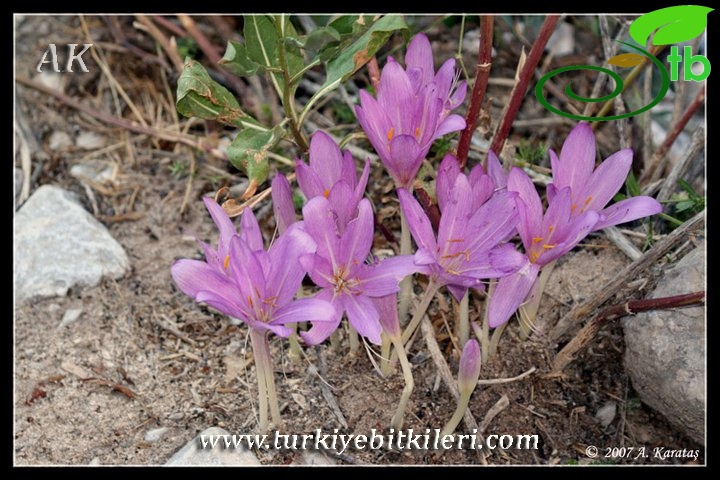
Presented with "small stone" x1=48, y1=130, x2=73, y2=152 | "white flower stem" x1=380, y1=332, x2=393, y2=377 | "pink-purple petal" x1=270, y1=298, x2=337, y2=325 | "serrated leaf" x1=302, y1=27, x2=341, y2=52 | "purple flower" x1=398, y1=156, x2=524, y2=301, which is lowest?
"white flower stem" x1=380, y1=332, x2=393, y2=377

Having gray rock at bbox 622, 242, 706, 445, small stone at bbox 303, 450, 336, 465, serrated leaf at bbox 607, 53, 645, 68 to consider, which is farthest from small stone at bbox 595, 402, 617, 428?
serrated leaf at bbox 607, 53, 645, 68

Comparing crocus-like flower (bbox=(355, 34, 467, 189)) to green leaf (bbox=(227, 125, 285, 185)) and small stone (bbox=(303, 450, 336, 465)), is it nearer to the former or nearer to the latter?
green leaf (bbox=(227, 125, 285, 185))

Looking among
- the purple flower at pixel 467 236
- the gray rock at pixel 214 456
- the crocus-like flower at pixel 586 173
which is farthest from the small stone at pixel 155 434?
the crocus-like flower at pixel 586 173

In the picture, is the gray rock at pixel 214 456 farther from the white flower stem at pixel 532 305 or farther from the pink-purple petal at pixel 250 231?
the white flower stem at pixel 532 305

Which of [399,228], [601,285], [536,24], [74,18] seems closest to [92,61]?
[74,18]

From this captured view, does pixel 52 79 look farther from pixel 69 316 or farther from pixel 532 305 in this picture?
pixel 532 305

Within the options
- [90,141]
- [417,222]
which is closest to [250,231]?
[417,222]

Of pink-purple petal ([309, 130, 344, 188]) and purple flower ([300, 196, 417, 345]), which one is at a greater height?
pink-purple petal ([309, 130, 344, 188])
